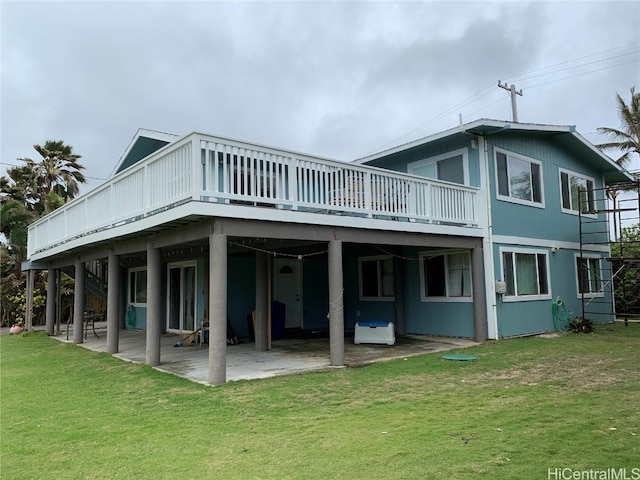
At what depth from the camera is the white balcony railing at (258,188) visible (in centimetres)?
677

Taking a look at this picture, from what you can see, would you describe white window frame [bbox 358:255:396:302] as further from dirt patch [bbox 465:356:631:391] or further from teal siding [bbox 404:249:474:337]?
dirt patch [bbox 465:356:631:391]

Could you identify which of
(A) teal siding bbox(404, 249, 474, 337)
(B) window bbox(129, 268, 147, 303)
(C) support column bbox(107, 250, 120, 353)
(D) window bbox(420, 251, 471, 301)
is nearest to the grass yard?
(C) support column bbox(107, 250, 120, 353)

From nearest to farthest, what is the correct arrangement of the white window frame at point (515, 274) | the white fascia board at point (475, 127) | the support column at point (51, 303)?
the white fascia board at point (475, 127) < the white window frame at point (515, 274) < the support column at point (51, 303)

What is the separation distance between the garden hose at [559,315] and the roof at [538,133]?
4.54 m

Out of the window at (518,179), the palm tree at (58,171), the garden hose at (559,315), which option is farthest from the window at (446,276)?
the palm tree at (58,171)

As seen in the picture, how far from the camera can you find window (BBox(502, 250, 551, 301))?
11.6 metres

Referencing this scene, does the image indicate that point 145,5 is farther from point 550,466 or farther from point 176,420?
point 550,466

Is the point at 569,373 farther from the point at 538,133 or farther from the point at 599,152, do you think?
the point at 599,152

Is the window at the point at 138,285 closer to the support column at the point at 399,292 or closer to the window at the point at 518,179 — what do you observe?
the support column at the point at 399,292

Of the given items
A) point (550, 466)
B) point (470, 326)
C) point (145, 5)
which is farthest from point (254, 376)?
point (145, 5)

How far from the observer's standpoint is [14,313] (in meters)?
17.6

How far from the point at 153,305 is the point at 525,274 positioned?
30.1ft

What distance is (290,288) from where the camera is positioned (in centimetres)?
1404

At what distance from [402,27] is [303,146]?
20.1 metres
